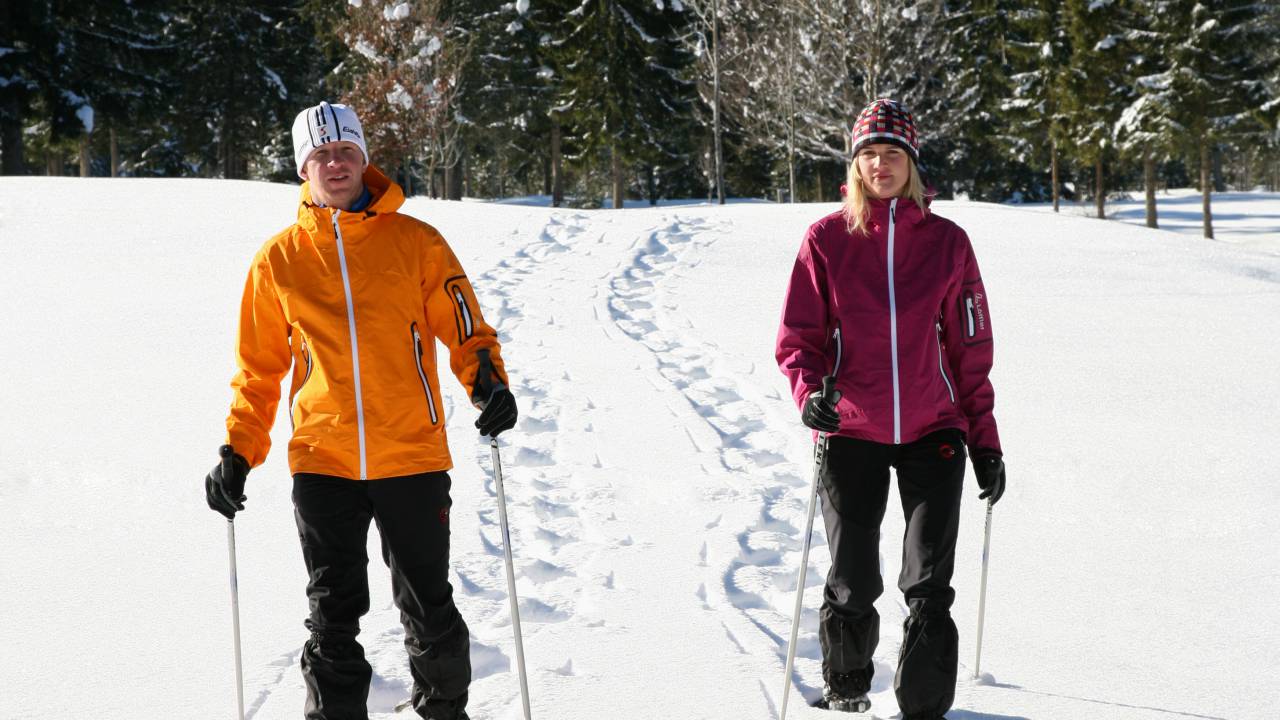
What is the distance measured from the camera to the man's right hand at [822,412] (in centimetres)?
296

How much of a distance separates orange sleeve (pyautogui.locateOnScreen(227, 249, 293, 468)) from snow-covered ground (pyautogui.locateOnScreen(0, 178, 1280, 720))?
100cm

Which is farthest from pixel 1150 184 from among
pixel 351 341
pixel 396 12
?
pixel 351 341

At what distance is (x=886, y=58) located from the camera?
27.7 m

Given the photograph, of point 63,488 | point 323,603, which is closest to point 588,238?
point 63,488

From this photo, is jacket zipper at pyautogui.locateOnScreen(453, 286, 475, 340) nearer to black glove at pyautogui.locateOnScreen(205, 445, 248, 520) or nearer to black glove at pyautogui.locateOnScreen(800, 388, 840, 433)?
black glove at pyautogui.locateOnScreen(205, 445, 248, 520)

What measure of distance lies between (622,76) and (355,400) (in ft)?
91.1

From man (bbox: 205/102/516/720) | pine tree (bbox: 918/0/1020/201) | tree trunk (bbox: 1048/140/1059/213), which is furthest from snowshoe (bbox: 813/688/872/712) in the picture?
tree trunk (bbox: 1048/140/1059/213)

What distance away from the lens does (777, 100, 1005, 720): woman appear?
3.08 metres

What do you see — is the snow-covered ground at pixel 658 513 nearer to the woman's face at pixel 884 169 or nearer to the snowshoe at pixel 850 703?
the snowshoe at pixel 850 703

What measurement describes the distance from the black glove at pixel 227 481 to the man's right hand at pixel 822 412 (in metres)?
1.62

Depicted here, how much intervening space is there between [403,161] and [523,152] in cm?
901

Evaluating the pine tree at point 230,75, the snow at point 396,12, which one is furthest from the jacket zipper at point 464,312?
the pine tree at point 230,75

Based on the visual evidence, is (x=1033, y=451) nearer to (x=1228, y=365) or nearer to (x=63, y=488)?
(x=1228, y=365)

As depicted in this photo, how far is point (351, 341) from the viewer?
298cm
